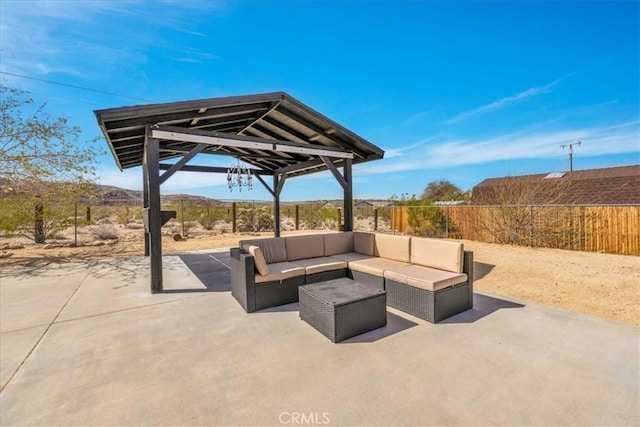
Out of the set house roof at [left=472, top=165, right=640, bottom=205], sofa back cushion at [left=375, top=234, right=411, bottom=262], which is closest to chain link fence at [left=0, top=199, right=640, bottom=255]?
house roof at [left=472, top=165, right=640, bottom=205]

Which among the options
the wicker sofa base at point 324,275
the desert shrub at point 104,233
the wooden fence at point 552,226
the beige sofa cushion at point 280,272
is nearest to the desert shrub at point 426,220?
the wooden fence at point 552,226

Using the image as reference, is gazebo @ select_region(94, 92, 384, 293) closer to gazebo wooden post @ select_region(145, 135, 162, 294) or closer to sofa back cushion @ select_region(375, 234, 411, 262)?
gazebo wooden post @ select_region(145, 135, 162, 294)

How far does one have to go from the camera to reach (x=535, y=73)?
912 centimetres

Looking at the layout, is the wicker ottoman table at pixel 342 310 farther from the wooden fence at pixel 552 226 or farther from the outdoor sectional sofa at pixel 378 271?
the wooden fence at pixel 552 226

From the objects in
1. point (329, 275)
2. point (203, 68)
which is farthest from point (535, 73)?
point (203, 68)

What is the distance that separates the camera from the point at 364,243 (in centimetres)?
521

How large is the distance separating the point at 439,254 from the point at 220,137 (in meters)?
4.42

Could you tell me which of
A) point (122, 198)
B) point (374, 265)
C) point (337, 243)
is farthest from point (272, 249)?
point (122, 198)

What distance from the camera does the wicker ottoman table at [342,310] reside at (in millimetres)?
2867

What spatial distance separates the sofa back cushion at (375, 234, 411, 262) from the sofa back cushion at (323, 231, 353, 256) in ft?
2.13

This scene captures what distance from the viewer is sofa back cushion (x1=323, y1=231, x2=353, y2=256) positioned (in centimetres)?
518

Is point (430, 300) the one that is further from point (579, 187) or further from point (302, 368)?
point (579, 187)

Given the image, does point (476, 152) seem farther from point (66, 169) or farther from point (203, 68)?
point (66, 169)

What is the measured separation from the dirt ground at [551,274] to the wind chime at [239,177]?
4040 mm
